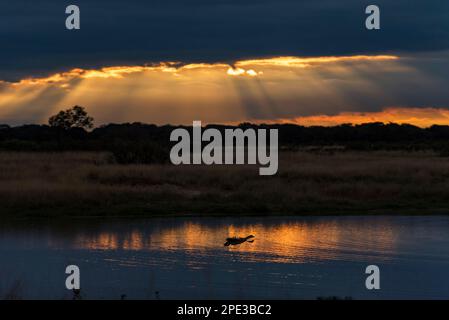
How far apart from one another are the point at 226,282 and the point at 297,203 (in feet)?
38.4

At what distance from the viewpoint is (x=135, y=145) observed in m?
40.5

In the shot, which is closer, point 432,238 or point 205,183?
point 432,238

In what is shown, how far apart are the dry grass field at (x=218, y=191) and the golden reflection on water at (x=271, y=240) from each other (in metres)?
3.03

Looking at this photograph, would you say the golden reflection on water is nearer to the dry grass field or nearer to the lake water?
the lake water

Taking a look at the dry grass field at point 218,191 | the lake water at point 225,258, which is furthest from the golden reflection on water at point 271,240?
the dry grass field at point 218,191

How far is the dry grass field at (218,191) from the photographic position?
22688 millimetres

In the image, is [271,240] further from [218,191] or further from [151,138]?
[151,138]

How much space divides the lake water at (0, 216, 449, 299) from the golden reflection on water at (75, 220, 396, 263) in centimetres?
2

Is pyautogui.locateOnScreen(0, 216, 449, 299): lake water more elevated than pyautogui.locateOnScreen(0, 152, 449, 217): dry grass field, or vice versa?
pyautogui.locateOnScreen(0, 152, 449, 217): dry grass field

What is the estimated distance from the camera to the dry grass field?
22688 millimetres

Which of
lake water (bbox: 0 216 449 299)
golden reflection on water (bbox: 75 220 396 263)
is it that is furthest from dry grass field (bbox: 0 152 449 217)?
golden reflection on water (bbox: 75 220 396 263)

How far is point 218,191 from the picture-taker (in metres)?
26.2
